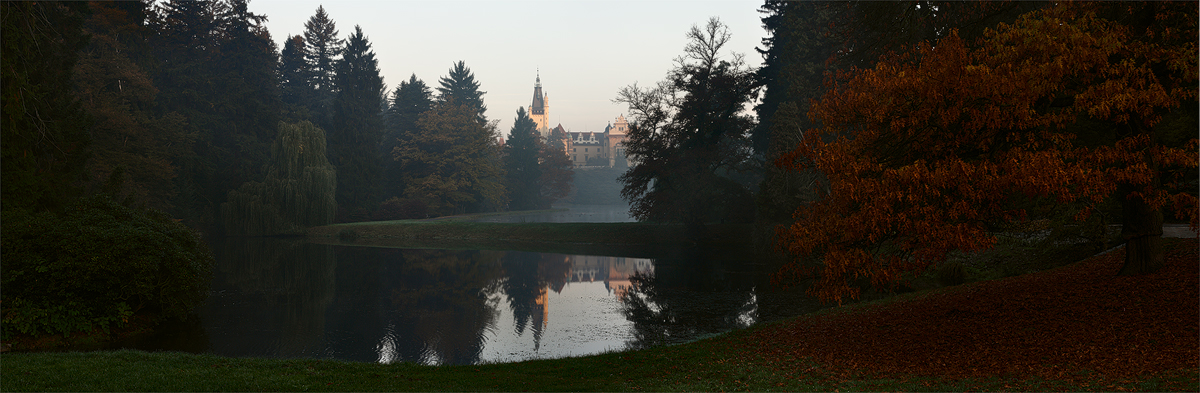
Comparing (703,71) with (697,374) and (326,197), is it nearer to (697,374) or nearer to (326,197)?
(326,197)

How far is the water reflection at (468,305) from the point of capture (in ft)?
42.5

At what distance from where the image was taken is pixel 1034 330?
Answer: 28.6 ft

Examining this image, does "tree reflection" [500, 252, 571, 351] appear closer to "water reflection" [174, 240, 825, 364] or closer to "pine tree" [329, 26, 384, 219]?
"water reflection" [174, 240, 825, 364]

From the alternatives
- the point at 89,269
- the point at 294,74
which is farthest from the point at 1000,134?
the point at 294,74

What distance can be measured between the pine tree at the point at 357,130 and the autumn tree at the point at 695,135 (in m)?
26.0

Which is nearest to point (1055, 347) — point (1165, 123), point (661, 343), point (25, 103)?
point (1165, 123)

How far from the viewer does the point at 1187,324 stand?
7.70m

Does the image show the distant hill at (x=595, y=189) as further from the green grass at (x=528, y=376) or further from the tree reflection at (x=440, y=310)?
the green grass at (x=528, y=376)

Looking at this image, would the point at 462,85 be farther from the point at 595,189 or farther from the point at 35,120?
the point at 35,120

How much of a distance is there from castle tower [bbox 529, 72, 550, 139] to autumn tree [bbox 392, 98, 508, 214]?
392 feet

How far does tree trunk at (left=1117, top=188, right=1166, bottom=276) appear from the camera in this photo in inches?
387

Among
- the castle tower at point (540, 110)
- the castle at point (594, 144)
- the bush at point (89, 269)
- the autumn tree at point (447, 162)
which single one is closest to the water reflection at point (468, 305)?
the bush at point (89, 269)

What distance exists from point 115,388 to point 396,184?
Result: 183 feet

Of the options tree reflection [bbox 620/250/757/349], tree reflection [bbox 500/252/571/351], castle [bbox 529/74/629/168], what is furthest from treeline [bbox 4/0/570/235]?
castle [bbox 529/74/629/168]
